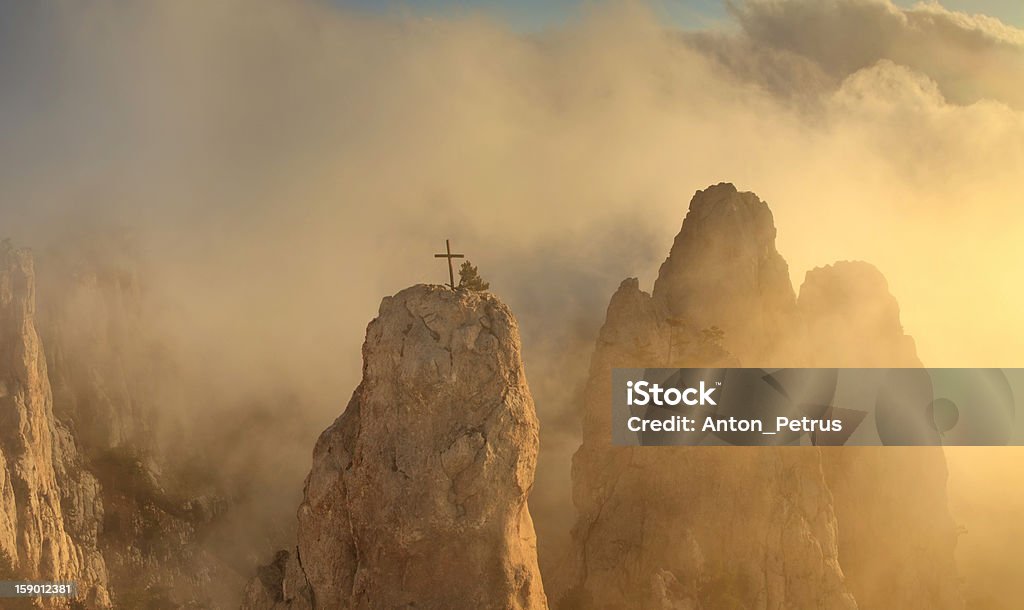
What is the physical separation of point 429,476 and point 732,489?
31883 mm

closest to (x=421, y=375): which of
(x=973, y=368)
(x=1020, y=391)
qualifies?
(x=1020, y=391)

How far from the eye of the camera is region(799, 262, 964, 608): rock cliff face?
86.1 meters

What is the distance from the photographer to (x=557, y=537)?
99.6m

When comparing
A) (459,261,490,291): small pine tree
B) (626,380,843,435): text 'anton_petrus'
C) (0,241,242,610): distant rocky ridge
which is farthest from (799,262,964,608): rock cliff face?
(0,241,242,610): distant rocky ridge

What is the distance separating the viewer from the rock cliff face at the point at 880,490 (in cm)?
8612

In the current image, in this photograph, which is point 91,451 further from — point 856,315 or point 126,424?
point 856,315

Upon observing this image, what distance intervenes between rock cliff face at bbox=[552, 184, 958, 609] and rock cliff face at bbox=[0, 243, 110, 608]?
48927 millimetres

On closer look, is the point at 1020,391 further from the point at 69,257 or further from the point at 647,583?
the point at 69,257

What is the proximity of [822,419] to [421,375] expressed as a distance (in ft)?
137

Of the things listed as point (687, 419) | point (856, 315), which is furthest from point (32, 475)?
point (856, 315)

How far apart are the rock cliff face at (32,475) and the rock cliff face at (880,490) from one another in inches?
2449

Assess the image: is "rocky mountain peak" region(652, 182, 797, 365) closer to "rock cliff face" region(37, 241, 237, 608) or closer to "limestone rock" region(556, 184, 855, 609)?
"limestone rock" region(556, 184, 855, 609)

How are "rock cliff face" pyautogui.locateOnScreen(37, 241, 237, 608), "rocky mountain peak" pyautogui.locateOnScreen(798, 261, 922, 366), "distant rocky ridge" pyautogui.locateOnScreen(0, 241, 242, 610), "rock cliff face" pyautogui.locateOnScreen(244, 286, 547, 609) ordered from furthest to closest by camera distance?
"rock cliff face" pyautogui.locateOnScreen(37, 241, 237, 608) < "distant rocky ridge" pyautogui.locateOnScreen(0, 241, 242, 610) < "rocky mountain peak" pyautogui.locateOnScreen(798, 261, 922, 366) < "rock cliff face" pyautogui.locateOnScreen(244, 286, 547, 609)

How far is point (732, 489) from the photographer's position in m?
75.2
